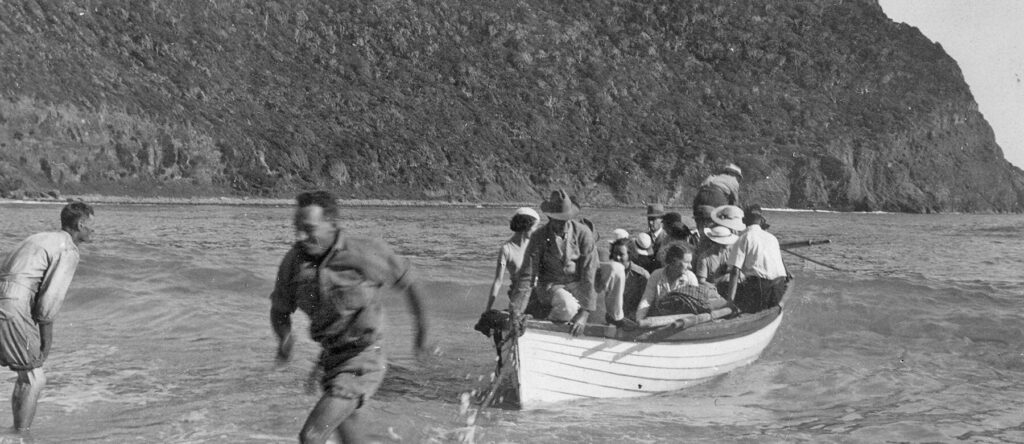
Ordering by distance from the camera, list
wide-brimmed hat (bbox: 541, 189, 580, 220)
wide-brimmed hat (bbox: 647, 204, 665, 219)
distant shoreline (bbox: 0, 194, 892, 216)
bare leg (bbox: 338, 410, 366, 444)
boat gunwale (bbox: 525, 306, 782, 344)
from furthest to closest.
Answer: distant shoreline (bbox: 0, 194, 892, 216), wide-brimmed hat (bbox: 647, 204, 665, 219), wide-brimmed hat (bbox: 541, 189, 580, 220), boat gunwale (bbox: 525, 306, 782, 344), bare leg (bbox: 338, 410, 366, 444)

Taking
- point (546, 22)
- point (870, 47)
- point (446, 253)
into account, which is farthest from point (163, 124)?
point (870, 47)

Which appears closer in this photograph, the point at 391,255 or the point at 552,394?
the point at 391,255

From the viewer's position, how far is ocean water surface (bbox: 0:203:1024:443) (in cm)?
866

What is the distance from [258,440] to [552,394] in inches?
107

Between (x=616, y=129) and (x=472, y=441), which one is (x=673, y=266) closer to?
(x=472, y=441)

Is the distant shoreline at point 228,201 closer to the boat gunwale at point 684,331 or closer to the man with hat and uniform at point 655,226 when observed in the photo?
the man with hat and uniform at point 655,226

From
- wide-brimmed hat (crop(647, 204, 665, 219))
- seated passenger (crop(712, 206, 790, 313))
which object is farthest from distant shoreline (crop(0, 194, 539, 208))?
seated passenger (crop(712, 206, 790, 313))

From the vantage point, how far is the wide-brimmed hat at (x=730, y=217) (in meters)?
11.4

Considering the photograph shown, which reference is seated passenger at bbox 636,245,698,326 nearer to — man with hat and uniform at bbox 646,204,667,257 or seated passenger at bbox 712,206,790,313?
seated passenger at bbox 712,206,790,313

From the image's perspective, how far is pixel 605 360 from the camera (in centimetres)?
928

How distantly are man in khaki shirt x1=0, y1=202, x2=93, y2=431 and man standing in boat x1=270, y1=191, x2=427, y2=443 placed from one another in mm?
2327

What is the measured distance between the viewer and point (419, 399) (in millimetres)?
10148

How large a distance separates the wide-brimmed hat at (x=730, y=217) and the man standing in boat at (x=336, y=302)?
6595mm

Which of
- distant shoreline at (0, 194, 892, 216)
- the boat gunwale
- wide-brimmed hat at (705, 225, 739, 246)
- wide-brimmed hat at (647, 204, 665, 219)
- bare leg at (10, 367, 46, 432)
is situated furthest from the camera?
distant shoreline at (0, 194, 892, 216)
